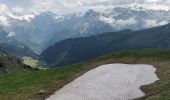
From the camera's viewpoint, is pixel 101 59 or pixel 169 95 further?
pixel 101 59

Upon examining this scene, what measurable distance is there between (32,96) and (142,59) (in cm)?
4122

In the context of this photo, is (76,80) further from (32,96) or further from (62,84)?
(32,96)

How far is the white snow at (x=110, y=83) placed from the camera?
54.0 m

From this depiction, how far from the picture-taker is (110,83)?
63219mm

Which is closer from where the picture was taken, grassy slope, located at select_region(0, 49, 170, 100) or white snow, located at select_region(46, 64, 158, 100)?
white snow, located at select_region(46, 64, 158, 100)

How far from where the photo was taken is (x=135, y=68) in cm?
7994

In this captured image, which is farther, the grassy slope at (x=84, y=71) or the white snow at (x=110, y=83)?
the grassy slope at (x=84, y=71)

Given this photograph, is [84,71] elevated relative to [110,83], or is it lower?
elevated

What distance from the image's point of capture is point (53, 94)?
57125mm

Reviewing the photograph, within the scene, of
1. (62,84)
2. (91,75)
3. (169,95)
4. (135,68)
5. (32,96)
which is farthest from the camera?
(135,68)

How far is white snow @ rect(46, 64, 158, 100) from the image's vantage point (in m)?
54.0

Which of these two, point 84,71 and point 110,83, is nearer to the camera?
point 110,83

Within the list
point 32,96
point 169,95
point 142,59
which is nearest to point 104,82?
point 32,96

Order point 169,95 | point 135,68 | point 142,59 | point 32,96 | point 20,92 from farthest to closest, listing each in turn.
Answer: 1. point 142,59
2. point 135,68
3. point 20,92
4. point 32,96
5. point 169,95
